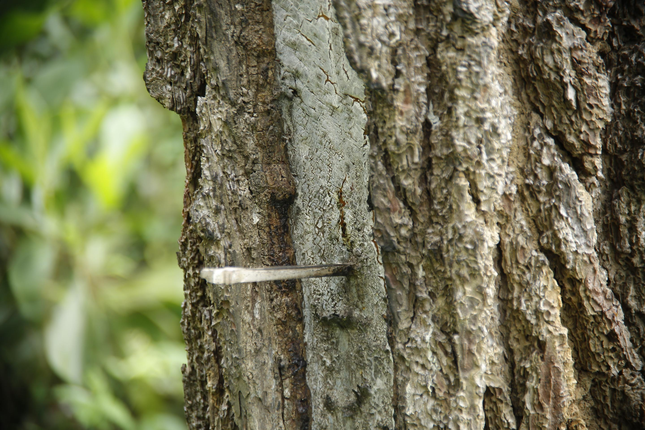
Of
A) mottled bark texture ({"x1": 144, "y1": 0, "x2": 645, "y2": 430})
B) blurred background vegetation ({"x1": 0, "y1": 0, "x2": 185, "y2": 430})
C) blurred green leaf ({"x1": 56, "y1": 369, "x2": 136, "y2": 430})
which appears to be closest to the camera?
mottled bark texture ({"x1": 144, "y1": 0, "x2": 645, "y2": 430})

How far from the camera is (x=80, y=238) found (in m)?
1.89

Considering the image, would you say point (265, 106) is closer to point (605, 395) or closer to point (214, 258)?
point (214, 258)

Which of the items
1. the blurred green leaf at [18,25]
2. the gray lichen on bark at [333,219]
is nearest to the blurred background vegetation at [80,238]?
the blurred green leaf at [18,25]

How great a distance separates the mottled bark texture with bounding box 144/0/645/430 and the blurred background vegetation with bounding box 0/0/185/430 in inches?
57.6

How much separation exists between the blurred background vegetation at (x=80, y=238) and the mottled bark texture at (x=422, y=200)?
1462mm

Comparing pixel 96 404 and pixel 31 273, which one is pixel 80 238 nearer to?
pixel 31 273

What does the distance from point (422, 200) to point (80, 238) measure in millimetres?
1902

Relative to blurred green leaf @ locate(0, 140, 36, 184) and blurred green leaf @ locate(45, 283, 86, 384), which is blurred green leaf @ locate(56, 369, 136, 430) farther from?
blurred green leaf @ locate(0, 140, 36, 184)

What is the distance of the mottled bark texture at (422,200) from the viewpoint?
0.42m

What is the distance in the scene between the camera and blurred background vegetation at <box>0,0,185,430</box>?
177 centimetres

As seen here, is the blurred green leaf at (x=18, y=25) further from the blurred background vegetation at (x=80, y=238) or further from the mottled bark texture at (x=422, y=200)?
the mottled bark texture at (x=422, y=200)

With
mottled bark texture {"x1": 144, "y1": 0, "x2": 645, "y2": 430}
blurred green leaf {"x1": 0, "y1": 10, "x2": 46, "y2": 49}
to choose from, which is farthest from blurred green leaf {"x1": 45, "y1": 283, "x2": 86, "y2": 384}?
mottled bark texture {"x1": 144, "y1": 0, "x2": 645, "y2": 430}

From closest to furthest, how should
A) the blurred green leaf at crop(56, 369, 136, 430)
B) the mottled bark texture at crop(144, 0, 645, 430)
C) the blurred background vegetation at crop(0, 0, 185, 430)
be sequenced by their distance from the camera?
the mottled bark texture at crop(144, 0, 645, 430) < the blurred green leaf at crop(56, 369, 136, 430) < the blurred background vegetation at crop(0, 0, 185, 430)

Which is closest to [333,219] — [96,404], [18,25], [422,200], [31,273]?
[422,200]
